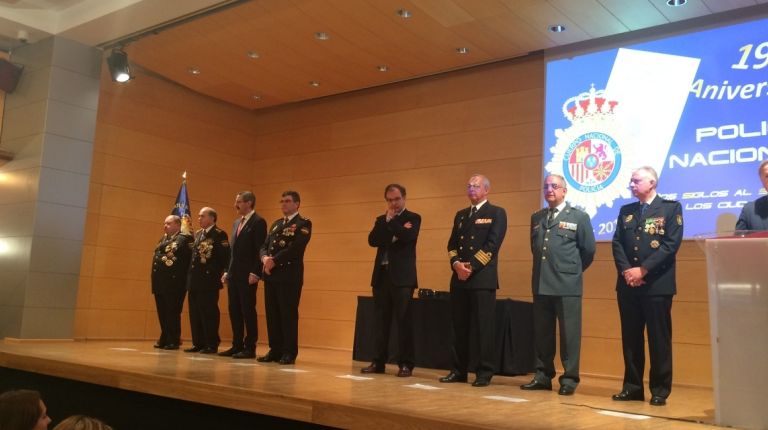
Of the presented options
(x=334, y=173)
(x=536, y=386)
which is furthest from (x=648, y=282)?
(x=334, y=173)

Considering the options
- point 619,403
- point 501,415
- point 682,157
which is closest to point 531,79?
point 682,157

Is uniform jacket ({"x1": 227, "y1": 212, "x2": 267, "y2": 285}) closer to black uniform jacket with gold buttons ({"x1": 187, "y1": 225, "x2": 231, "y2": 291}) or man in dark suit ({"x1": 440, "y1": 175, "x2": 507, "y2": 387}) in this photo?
black uniform jacket with gold buttons ({"x1": 187, "y1": 225, "x2": 231, "y2": 291})

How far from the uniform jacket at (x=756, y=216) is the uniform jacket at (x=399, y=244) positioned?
1.92 metres

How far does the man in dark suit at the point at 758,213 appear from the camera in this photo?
346cm

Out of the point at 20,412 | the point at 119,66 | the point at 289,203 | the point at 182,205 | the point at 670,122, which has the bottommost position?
the point at 20,412

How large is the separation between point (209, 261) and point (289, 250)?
3.45 ft

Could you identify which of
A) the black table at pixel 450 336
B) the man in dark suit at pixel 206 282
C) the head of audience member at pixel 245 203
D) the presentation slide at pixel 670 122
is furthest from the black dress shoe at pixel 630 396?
the man in dark suit at pixel 206 282

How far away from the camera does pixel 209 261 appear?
5.61m

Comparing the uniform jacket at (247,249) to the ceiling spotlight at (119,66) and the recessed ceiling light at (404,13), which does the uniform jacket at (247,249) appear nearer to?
the recessed ceiling light at (404,13)

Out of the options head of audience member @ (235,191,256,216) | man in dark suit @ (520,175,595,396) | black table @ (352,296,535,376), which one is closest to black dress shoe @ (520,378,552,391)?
man in dark suit @ (520,175,595,396)

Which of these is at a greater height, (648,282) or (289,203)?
(289,203)

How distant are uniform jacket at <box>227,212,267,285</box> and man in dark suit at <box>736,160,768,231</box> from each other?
329cm

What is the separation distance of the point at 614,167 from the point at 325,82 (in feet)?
11.0

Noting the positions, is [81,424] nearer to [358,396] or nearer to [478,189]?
[358,396]
